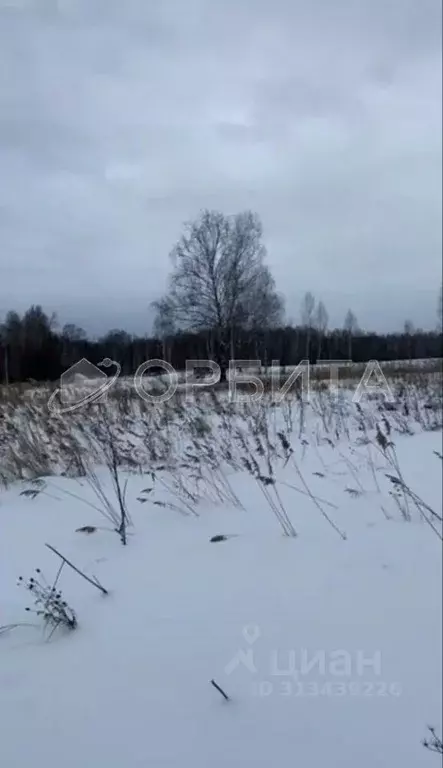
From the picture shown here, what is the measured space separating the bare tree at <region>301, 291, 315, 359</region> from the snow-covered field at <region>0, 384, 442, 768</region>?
40 centimetres

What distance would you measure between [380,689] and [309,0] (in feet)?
7.32

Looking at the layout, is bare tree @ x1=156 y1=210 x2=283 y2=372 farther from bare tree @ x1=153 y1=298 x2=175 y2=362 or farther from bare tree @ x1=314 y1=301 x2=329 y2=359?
bare tree @ x1=314 y1=301 x2=329 y2=359

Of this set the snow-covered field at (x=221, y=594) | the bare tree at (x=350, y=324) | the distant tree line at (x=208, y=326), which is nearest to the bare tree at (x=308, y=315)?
the distant tree line at (x=208, y=326)

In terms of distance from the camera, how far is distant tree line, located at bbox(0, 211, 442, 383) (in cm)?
129

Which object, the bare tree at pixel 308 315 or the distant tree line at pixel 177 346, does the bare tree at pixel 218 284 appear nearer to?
the distant tree line at pixel 177 346

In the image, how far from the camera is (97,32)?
4.48 feet

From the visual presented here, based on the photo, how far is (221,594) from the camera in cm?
152

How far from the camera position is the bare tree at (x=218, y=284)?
1553 mm

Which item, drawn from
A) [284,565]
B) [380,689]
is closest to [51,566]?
[284,565]

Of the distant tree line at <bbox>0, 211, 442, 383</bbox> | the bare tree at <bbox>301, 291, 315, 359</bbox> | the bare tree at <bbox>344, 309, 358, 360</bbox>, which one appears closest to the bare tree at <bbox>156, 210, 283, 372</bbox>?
the distant tree line at <bbox>0, 211, 442, 383</bbox>

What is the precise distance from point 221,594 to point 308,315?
100cm

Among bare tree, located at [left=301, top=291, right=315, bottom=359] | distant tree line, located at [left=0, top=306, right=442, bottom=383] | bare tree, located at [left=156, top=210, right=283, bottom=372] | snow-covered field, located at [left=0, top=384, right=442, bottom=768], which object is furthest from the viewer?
bare tree, located at [left=301, top=291, right=315, bottom=359]

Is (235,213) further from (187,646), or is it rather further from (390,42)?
(187,646)
